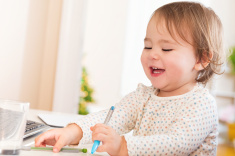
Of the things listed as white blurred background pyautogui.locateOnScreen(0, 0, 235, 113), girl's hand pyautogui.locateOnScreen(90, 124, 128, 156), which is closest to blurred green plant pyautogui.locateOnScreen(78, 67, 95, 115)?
white blurred background pyautogui.locateOnScreen(0, 0, 235, 113)

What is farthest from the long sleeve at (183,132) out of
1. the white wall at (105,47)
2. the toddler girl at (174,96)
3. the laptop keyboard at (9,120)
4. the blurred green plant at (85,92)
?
the white wall at (105,47)

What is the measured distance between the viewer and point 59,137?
837mm

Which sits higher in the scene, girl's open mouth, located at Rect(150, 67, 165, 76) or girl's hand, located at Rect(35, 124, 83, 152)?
girl's open mouth, located at Rect(150, 67, 165, 76)

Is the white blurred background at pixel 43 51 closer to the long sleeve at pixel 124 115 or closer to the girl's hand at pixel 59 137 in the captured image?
the long sleeve at pixel 124 115

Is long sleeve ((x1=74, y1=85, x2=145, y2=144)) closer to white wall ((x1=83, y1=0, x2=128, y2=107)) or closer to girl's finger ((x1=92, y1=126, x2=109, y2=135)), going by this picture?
girl's finger ((x1=92, y1=126, x2=109, y2=135))

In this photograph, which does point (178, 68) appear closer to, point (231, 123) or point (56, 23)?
point (56, 23)

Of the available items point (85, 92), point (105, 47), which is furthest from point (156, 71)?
point (105, 47)

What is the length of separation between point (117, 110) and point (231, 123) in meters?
4.68

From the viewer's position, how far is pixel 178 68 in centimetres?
98

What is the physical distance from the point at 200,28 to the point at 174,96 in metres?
0.21

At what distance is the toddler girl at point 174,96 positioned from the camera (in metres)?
0.84

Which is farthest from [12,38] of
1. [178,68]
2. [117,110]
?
[178,68]

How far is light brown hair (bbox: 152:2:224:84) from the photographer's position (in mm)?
987

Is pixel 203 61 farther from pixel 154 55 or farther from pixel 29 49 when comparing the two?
pixel 29 49
